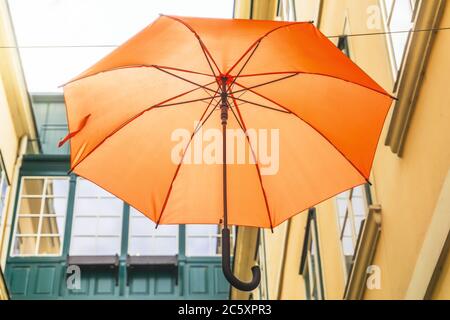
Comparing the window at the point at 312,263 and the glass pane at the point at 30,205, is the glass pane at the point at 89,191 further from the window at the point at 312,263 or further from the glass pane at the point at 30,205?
the window at the point at 312,263

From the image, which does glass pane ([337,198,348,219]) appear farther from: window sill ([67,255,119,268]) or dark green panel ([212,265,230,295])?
window sill ([67,255,119,268])

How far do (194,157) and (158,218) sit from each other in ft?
1.80

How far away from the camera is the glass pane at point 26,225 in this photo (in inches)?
677

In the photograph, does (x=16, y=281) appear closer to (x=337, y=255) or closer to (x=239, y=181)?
(x=337, y=255)

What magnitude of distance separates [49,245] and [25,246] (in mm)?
886

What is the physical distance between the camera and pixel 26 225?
17.8 m

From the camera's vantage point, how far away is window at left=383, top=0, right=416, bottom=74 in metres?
5.73

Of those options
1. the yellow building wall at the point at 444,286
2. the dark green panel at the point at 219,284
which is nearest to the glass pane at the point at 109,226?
the dark green panel at the point at 219,284

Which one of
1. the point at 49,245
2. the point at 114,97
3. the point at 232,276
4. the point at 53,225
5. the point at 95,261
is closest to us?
the point at 232,276

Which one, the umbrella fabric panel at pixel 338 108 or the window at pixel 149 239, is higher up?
the window at pixel 149 239

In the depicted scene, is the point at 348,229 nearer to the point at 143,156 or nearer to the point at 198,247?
the point at 143,156

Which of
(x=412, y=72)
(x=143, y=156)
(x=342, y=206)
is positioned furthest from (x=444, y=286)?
(x=342, y=206)

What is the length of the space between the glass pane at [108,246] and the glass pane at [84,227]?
33 centimetres

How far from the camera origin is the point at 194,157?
5219mm
